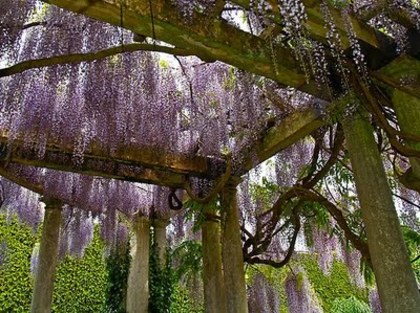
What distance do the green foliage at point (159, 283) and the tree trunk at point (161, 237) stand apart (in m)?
0.04

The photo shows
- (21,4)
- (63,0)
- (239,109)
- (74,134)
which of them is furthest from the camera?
(239,109)

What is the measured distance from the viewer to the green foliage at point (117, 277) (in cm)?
553

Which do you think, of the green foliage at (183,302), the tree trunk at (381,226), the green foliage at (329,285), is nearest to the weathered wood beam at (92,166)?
the tree trunk at (381,226)

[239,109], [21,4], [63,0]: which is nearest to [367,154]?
[239,109]

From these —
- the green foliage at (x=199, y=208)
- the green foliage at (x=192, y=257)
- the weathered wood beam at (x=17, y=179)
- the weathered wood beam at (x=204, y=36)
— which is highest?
the weathered wood beam at (x=17, y=179)

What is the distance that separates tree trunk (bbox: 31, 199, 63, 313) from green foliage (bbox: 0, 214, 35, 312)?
104 inches

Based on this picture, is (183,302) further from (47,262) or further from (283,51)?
(283,51)

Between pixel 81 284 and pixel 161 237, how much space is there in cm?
266

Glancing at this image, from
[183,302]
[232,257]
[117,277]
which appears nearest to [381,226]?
[232,257]

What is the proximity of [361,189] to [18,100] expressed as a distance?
8.30 feet

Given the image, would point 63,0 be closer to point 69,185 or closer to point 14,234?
point 69,185

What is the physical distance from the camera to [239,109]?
361 cm

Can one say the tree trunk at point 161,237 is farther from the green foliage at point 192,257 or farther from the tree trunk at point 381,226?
the tree trunk at point 381,226

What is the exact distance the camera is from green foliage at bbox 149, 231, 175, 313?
18.1 ft
